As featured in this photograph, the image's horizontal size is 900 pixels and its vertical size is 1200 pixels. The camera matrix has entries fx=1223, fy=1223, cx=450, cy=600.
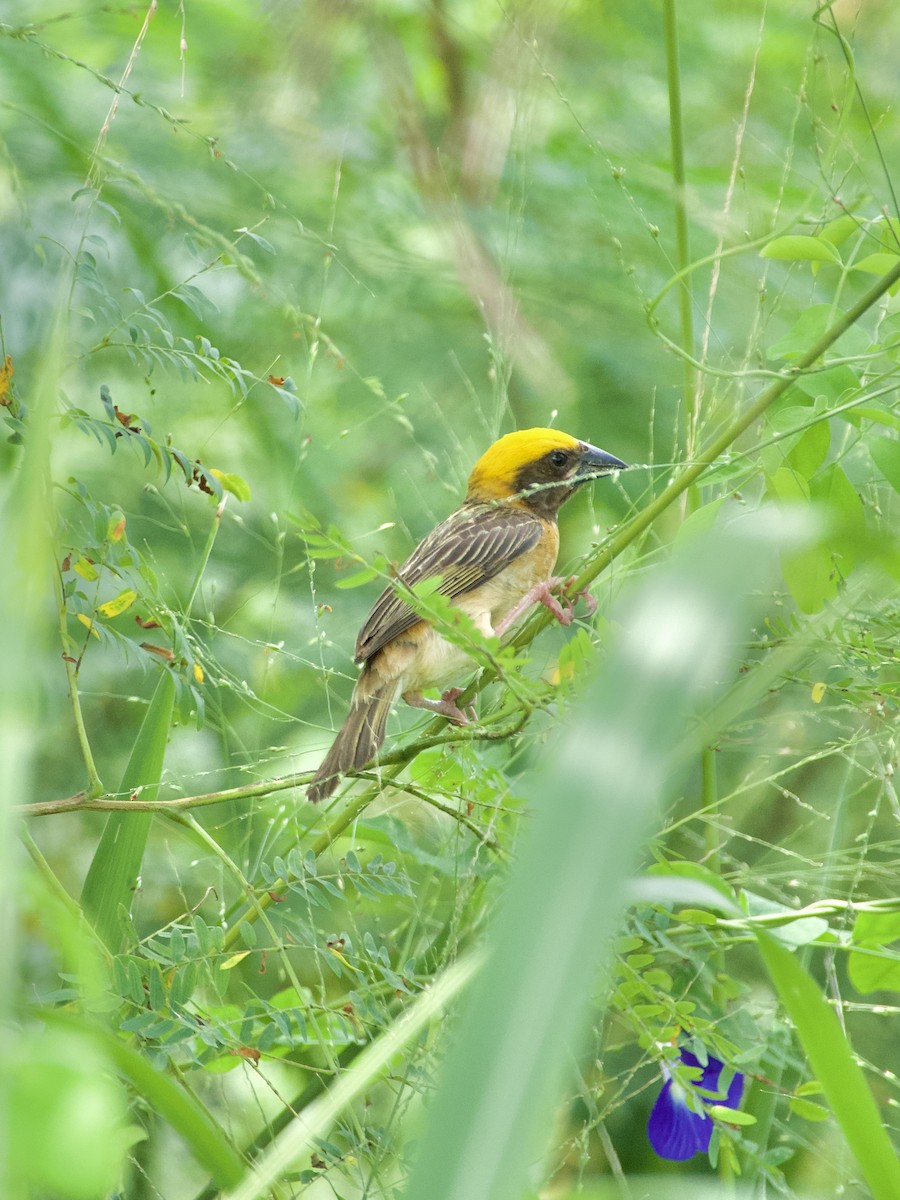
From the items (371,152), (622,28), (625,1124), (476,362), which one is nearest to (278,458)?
(476,362)

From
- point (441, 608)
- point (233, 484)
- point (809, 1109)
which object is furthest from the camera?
point (233, 484)

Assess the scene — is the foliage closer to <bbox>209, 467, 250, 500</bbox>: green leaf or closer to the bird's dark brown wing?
<bbox>209, 467, 250, 500</bbox>: green leaf

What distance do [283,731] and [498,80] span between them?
1710mm

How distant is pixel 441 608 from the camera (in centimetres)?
143

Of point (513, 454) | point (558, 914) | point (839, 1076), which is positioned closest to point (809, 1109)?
point (839, 1076)

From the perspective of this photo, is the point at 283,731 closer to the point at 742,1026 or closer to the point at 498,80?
the point at 742,1026

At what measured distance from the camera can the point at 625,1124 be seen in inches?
113

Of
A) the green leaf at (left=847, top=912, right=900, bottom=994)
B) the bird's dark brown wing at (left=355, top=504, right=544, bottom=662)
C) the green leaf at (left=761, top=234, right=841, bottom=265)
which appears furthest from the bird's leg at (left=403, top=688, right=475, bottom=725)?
the green leaf at (left=761, top=234, right=841, bottom=265)

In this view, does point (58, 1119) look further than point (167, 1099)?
No

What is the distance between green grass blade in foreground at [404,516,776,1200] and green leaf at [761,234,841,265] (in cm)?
101

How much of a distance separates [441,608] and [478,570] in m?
1.55

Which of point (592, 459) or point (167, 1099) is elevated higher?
point (592, 459)

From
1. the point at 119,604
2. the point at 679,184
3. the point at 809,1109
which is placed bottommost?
the point at 809,1109

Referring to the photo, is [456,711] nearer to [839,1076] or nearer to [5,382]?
[5,382]
